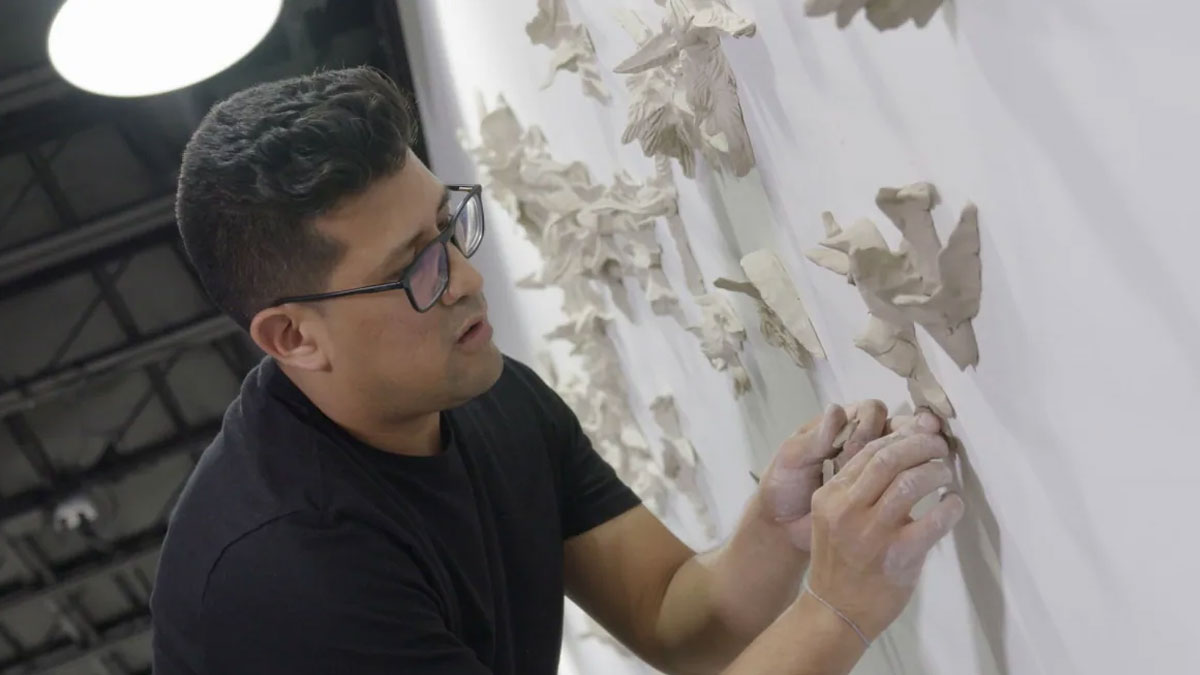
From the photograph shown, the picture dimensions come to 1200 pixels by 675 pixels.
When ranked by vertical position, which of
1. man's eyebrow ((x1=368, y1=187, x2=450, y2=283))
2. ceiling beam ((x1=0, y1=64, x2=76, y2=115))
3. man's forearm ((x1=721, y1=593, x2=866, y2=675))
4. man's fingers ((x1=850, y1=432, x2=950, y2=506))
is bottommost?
man's forearm ((x1=721, y1=593, x2=866, y2=675))

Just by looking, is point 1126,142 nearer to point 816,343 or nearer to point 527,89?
point 816,343

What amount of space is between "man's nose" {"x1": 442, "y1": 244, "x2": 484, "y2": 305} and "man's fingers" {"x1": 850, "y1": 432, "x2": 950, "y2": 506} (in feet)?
1.32

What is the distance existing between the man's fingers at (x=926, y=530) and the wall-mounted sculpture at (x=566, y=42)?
0.70 meters

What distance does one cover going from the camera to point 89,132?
3.39 metres

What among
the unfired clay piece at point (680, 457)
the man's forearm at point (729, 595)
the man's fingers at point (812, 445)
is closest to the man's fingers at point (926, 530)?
the man's fingers at point (812, 445)

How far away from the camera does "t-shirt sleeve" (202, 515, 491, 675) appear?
89cm

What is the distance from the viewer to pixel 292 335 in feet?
3.29

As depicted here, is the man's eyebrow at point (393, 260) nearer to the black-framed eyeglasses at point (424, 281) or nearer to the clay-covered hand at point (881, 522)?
the black-framed eyeglasses at point (424, 281)

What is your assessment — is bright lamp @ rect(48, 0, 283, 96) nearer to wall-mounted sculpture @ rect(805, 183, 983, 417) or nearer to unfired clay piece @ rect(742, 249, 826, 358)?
unfired clay piece @ rect(742, 249, 826, 358)

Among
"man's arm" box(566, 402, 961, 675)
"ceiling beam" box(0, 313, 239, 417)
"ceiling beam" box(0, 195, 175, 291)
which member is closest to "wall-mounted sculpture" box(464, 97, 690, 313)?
"man's arm" box(566, 402, 961, 675)

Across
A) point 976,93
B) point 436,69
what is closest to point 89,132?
point 436,69

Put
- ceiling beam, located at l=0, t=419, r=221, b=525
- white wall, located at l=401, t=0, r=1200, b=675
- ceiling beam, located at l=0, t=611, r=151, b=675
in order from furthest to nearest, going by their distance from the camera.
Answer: ceiling beam, located at l=0, t=611, r=151, b=675
ceiling beam, located at l=0, t=419, r=221, b=525
white wall, located at l=401, t=0, r=1200, b=675

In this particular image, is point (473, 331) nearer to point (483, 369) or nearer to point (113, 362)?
point (483, 369)

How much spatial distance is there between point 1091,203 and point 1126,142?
0.04 meters
